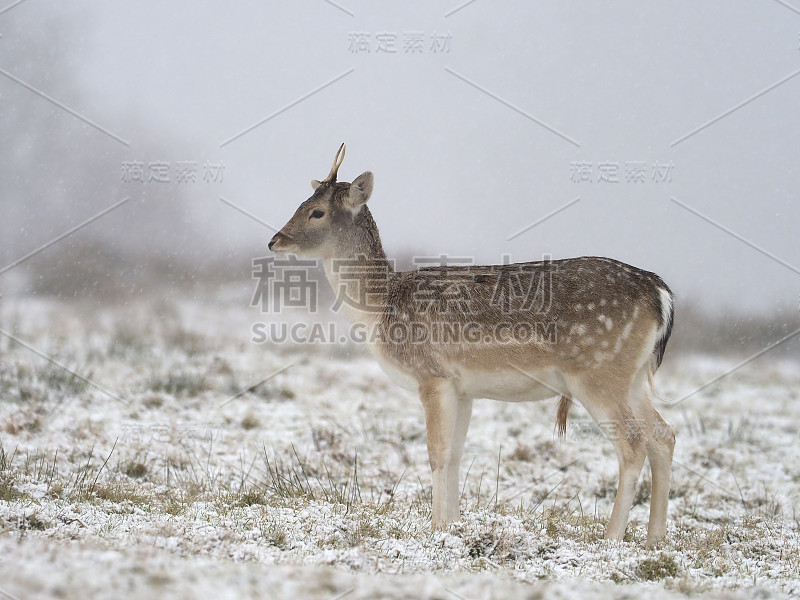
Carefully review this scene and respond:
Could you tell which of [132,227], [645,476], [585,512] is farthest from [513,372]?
[132,227]

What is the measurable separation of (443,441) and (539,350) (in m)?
1.09

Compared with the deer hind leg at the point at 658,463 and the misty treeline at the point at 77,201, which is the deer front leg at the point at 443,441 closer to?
the deer hind leg at the point at 658,463

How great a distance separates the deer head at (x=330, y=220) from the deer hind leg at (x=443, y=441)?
5.39 ft

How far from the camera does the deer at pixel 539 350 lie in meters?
6.64

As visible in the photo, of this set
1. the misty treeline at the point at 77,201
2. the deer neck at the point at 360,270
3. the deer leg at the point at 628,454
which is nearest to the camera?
the deer leg at the point at 628,454

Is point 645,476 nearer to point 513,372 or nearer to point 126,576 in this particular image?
point 513,372

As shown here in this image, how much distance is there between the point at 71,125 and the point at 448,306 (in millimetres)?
28177

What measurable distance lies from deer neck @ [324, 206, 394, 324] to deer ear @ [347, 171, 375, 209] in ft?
0.43

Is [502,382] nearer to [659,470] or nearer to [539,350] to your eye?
[539,350]

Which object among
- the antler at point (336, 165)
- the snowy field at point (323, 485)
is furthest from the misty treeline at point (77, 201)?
the antler at point (336, 165)

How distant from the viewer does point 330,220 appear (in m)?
7.62

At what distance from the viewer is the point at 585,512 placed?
8.27m

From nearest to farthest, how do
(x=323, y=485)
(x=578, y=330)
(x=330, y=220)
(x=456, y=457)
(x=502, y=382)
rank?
(x=578, y=330) → (x=502, y=382) → (x=456, y=457) → (x=330, y=220) → (x=323, y=485)

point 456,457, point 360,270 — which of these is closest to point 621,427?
point 456,457
